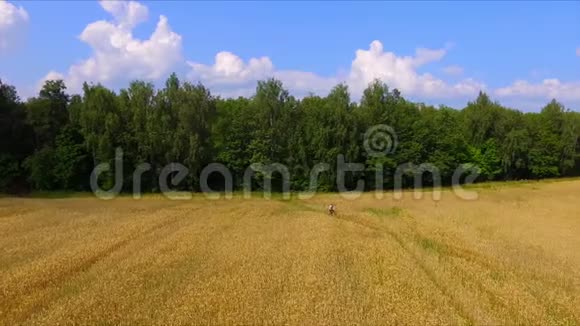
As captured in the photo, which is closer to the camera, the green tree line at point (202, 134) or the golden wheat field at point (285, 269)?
the golden wheat field at point (285, 269)

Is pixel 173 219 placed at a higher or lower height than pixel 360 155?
lower

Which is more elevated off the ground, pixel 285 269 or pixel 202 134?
pixel 202 134

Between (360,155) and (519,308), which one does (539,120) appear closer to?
(360,155)

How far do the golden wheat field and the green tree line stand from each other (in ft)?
81.2

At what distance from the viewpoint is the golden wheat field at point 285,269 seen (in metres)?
13.1

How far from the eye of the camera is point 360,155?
219ft

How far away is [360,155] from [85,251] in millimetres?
49015

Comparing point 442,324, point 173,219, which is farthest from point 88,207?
point 442,324

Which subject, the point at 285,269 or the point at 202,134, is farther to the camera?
the point at 202,134

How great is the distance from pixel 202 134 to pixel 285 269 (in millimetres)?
43831

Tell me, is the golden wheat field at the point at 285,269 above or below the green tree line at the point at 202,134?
below

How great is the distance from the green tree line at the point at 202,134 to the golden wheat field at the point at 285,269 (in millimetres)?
24762

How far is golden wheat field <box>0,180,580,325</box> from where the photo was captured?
516 inches

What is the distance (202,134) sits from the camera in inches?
2362
